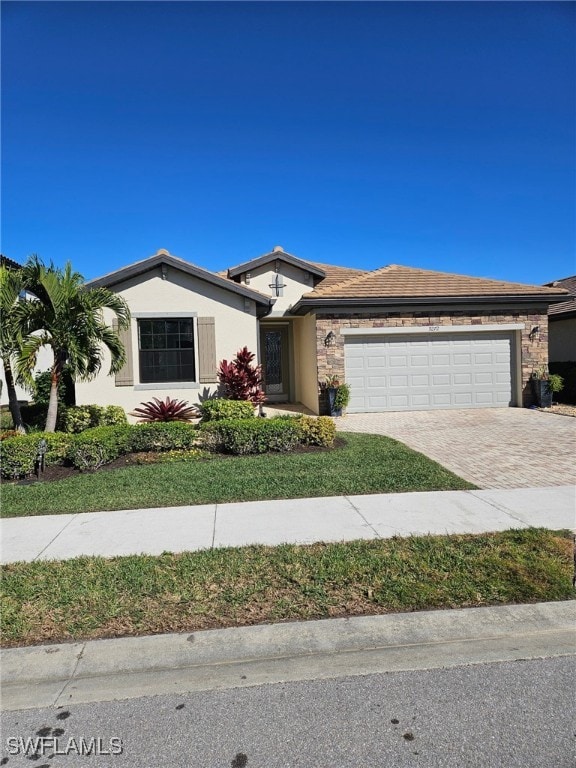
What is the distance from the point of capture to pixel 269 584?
13.1 ft

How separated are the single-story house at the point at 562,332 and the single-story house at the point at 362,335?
10.2 feet

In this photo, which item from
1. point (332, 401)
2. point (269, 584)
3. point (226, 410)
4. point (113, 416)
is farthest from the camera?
point (332, 401)

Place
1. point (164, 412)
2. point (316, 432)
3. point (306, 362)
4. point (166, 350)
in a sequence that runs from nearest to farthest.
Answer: point (316, 432) < point (164, 412) < point (166, 350) < point (306, 362)

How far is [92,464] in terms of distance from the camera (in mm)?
8289

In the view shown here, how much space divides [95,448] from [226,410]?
12.2 feet

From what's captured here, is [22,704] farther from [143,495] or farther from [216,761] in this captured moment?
[143,495]

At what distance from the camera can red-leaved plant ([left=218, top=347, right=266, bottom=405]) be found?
1301cm

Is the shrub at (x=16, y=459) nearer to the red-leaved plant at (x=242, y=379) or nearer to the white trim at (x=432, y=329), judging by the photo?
the red-leaved plant at (x=242, y=379)

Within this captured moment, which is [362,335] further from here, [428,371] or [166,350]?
[166,350]

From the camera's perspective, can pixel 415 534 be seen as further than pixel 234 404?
No

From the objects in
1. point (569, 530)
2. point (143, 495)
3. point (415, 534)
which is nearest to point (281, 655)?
point (415, 534)

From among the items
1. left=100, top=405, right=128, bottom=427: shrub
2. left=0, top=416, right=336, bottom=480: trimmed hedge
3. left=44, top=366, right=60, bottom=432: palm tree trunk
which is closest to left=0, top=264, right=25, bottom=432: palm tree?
left=44, top=366, right=60, bottom=432: palm tree trunk

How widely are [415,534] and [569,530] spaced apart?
1.59 m

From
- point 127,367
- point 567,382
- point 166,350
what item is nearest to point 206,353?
point 166,350
